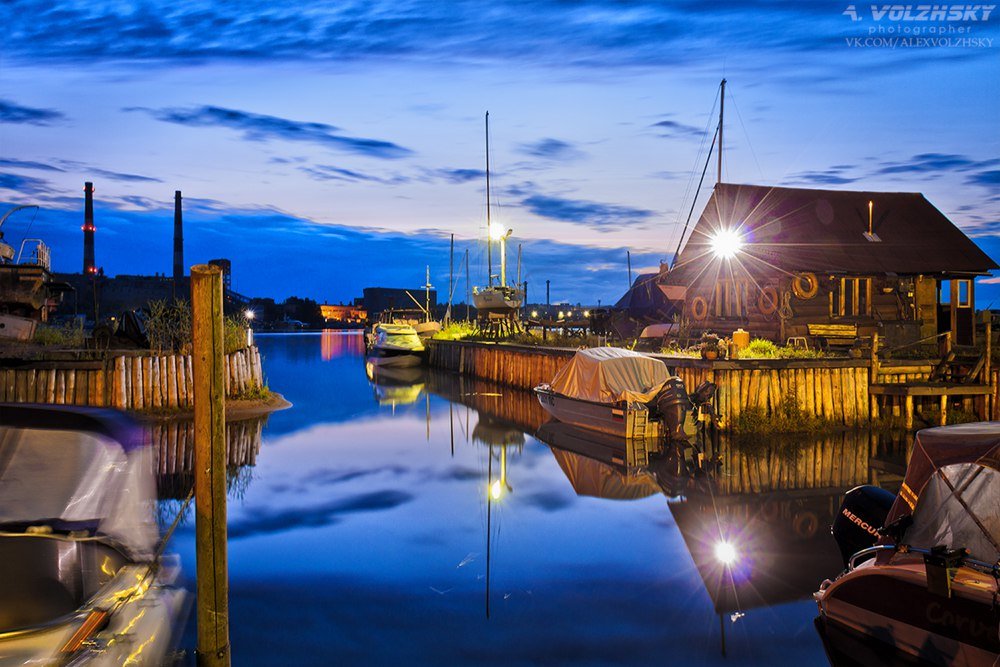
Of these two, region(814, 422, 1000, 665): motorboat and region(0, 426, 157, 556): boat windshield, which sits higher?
region(0, 426, 157, 556): boat windshield

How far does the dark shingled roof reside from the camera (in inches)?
1142

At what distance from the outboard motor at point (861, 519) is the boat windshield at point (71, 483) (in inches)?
279

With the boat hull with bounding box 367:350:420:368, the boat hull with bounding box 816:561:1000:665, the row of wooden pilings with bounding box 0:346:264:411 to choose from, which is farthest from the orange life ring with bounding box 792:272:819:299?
the boat hull with bounding box 367:350:420:368

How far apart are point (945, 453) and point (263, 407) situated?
21251mm

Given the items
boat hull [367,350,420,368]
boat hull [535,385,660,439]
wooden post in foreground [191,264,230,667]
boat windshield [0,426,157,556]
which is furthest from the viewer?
boat hull [367,350,420,368]

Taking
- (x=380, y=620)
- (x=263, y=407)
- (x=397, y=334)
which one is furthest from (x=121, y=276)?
(x=380, y=620)

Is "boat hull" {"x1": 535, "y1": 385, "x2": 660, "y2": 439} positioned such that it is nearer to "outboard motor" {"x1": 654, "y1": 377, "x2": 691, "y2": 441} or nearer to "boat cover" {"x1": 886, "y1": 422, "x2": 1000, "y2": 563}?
"outboard motor" {"x1": 654, "y1": 377, "x2": 691, "y2": 441}

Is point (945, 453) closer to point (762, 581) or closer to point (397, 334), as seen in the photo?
point (762, 581)

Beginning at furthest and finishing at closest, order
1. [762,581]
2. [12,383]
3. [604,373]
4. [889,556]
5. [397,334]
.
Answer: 1. [397,334]
2. [604,373]
3. [12,383]
4. [762,581]
5. [889,556]

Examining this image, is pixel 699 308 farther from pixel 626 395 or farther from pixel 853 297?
pixel 626 395

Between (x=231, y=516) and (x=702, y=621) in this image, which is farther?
(x=231, y=516)

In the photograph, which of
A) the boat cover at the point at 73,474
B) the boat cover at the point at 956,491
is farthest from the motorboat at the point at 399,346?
the boat cover at the point at 73,474

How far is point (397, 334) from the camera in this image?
A: 2200 inches

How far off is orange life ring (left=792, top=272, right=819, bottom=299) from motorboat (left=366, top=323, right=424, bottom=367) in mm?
33155
